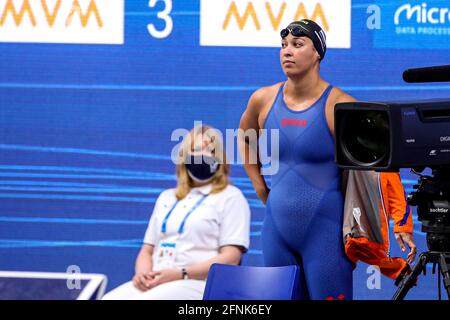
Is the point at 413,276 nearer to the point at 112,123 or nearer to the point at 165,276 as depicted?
the point at 165,276

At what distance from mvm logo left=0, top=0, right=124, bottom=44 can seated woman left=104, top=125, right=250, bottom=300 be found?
79 cm

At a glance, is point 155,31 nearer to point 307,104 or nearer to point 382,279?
point 307,104

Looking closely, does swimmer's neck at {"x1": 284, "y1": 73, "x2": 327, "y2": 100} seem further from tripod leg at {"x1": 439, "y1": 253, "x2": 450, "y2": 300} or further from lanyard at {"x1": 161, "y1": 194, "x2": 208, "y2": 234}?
tripod leg at {"x1": 439, "y1": 253, "x2": 450, "y2": 300}

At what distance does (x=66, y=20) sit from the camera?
4590 mm

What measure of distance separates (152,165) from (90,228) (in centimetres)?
48

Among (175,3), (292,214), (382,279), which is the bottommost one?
(382,279)

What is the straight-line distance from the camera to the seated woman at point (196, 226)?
4.10 meters

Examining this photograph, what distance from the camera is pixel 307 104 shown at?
3.75 meters

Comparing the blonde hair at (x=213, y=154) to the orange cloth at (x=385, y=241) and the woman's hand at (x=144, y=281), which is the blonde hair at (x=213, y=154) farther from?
the orange cloth at (x=385, y=241)

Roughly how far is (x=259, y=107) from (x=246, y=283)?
122 cm

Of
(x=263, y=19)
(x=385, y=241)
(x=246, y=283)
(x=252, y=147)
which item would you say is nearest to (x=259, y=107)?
(x=252, y=147)

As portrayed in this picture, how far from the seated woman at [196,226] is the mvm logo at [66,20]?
79 cm

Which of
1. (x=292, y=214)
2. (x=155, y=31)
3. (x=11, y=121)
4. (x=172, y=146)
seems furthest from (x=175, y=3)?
(x=292, y=214)

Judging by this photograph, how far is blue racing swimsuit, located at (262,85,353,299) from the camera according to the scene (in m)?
3.67
